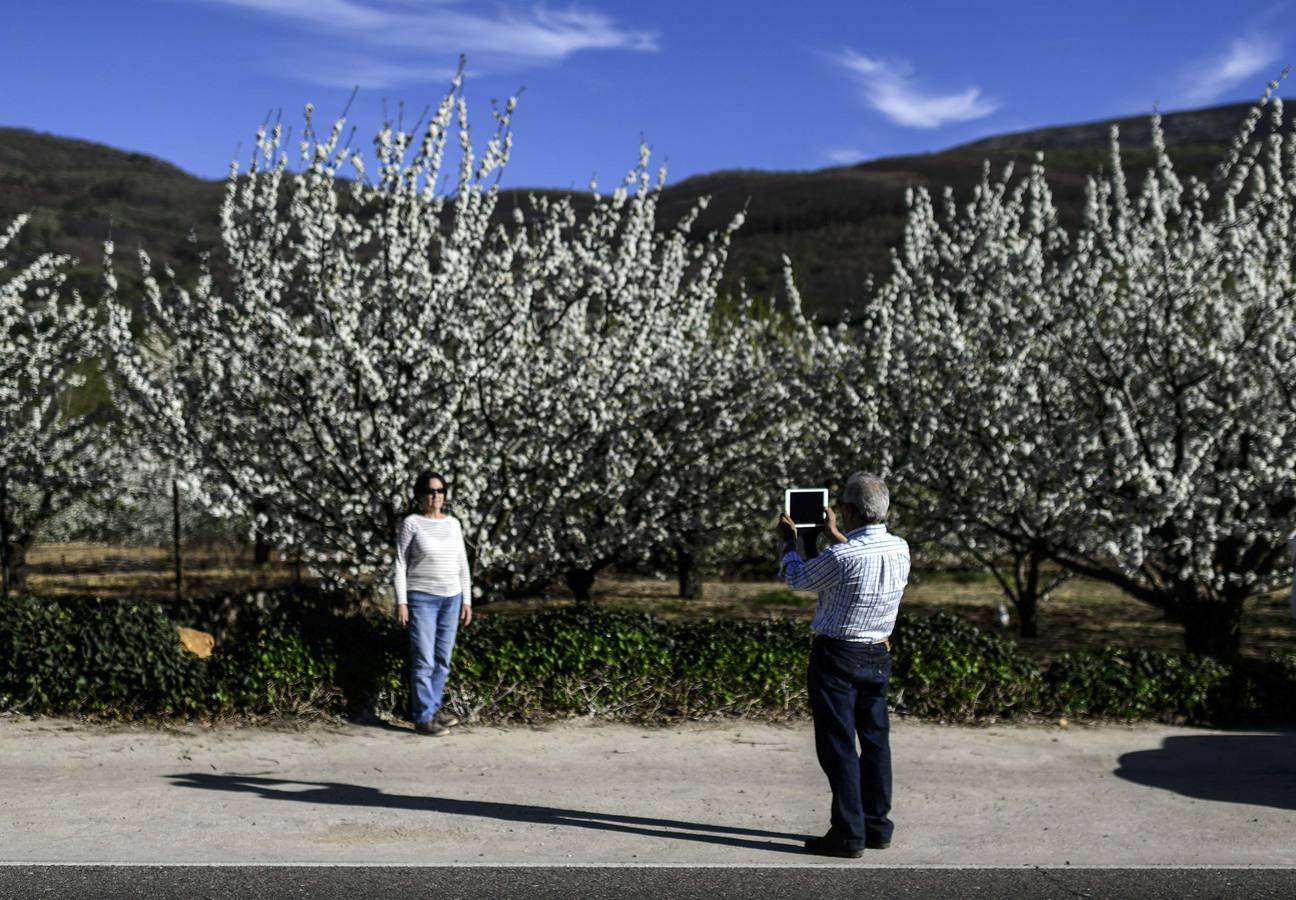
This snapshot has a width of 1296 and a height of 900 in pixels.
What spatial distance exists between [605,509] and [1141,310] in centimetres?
566

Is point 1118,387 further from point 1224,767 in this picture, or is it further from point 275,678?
point 275,678

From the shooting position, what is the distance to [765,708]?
8.37 meters

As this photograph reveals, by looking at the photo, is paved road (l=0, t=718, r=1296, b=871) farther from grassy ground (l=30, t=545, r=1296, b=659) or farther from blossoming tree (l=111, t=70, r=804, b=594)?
grassy ground (l=30, t=545, r=1296, b=659)

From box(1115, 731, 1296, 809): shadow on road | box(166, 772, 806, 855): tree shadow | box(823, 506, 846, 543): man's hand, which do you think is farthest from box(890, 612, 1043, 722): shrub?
box(823, 506, 846, 543): man's hand

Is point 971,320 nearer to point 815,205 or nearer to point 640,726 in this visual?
point 640,726

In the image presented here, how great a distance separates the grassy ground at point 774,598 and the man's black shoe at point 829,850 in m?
7.75

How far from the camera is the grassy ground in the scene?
14844 millimetres

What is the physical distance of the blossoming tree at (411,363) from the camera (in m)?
9.86

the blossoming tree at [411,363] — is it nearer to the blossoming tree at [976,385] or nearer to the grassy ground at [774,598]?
the blossoming tree at [976,385]

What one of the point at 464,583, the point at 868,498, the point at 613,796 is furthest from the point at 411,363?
the point at 868,498

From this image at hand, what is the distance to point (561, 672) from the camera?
819cm

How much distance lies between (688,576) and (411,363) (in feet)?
28.2

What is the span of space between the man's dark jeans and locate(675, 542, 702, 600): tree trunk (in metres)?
10.8

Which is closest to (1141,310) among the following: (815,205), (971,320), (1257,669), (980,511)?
(971,320)
